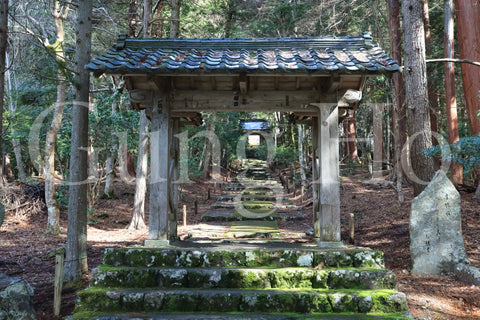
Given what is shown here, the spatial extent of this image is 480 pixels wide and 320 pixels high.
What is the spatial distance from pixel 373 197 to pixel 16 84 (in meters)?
19.6

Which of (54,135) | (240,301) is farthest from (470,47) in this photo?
(54,135)

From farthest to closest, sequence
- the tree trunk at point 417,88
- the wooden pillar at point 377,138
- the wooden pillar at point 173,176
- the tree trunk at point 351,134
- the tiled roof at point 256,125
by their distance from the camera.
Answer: the tiled roof at point 256,125 < the tree trunk at point 351,134 < the wooden pillar at point 377,138 < the tree trunk at point 417,88 < the wooden pillar at point 173,176

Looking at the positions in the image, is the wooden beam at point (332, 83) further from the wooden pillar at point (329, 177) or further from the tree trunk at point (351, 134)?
the tree trunk at point (351, 134)

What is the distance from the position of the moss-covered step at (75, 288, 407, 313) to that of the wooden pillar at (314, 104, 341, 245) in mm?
1147

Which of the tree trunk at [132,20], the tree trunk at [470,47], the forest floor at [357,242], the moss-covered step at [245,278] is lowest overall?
the forest floor at [357,242]

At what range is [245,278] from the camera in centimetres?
488

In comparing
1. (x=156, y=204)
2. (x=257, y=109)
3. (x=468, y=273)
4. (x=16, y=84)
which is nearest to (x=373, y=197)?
(x=468, y=273)

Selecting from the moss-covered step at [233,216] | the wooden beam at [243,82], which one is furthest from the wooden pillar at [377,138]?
the wooden beam at [243,82]

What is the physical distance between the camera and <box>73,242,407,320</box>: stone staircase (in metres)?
4.50

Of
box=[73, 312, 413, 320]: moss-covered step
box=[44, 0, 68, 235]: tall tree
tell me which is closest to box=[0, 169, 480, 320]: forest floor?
box=[44, 0, 68, 235]: tall tree

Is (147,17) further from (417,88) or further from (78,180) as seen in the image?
(417,88)

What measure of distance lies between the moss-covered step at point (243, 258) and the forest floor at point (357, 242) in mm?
956

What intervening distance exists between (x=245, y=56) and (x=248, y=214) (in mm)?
9076

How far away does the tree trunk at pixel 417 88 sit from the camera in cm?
822
